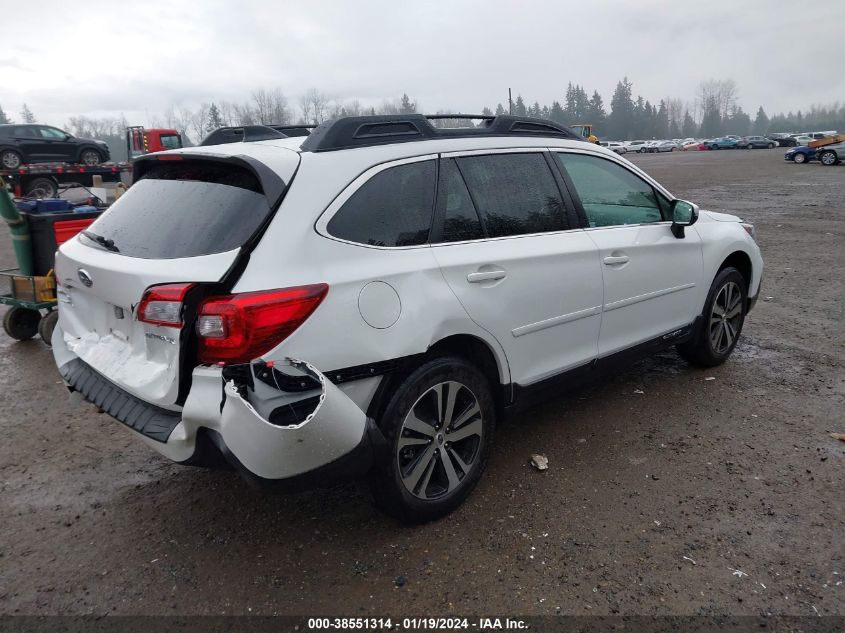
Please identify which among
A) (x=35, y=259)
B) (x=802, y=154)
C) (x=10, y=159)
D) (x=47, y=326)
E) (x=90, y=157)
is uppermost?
(x=90, y=157)

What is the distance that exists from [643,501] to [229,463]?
2073mm

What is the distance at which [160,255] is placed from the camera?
9.21 ft

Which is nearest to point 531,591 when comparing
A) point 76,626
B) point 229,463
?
point 229,463

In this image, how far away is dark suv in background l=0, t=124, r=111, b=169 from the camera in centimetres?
2230

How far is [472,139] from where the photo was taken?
3.48m

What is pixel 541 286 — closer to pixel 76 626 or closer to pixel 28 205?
pixel 76 626

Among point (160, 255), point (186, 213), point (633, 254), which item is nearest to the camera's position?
point (160, 255)

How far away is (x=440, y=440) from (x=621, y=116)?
413 ft

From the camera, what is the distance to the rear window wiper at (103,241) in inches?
121

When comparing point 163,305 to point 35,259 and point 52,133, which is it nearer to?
point 35,259

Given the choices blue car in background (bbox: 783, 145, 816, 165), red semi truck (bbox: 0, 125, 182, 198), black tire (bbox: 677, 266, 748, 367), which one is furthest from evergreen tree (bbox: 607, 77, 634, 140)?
black tire (bbox: 677, 266, 748, 367)

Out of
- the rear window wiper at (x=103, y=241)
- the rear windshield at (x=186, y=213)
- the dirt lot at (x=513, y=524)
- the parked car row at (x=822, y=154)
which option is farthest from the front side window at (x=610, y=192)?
the parked car row at (x=822, y=154)

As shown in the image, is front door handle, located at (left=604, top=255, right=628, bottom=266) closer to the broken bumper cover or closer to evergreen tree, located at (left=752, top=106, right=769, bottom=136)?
the broken bumper cover

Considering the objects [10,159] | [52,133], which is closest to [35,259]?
[10,159]
